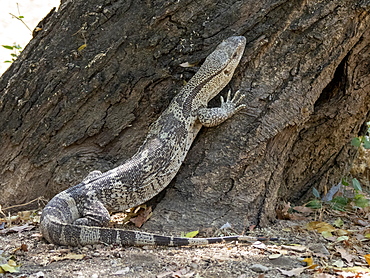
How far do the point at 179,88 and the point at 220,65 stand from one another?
52 cm

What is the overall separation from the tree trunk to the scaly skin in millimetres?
111

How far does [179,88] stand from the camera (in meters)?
5.04

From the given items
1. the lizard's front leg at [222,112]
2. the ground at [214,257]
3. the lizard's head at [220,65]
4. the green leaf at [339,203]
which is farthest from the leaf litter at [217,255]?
the lizard's head at [220,65]

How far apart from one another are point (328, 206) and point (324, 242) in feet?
3.82

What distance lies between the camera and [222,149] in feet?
15.4

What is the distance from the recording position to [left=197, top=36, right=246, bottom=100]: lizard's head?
4.62m

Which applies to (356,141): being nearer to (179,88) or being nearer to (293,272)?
(179,88)

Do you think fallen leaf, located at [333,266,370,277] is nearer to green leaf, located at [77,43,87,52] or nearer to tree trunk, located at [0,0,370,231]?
tree trunk, located at [0,0,370,231]

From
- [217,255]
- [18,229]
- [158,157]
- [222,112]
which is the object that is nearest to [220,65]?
[222,112]

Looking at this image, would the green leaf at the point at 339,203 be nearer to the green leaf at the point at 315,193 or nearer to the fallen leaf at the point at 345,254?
the green leaf at the point at 315,193

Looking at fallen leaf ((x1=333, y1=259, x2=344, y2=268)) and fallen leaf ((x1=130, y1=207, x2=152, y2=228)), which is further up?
fallen leaf ((x1=130, y1=207, x2=152, y2=228))

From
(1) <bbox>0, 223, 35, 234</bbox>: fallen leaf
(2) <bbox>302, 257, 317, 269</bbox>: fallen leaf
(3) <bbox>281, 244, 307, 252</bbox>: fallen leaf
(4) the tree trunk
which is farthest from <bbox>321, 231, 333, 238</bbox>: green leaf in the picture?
(1) <bbox>0, 223, 35, 234</bbox>: fallen leaf

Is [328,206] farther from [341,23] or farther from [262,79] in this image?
[341,23]

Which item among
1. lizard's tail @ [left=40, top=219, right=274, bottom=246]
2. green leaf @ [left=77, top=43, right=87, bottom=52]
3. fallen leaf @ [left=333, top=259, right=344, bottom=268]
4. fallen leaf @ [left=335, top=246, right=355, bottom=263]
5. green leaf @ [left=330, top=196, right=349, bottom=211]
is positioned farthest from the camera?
green leaf @ [left=330, top=196, right=349, bottom=211]
